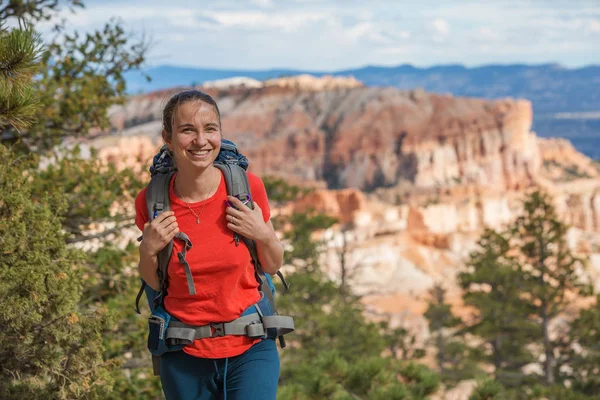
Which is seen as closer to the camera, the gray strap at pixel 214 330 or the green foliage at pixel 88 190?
the gray strap at pixel 214 330

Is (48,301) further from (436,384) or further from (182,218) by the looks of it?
(436,384)

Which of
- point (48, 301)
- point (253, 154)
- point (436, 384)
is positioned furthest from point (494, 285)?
point (253, 154)

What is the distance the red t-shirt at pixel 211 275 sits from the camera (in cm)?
268

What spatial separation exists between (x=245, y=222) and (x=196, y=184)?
9.2 inches

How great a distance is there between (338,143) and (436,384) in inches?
3636

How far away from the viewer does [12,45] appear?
276cm

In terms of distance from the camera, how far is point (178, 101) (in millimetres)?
2732

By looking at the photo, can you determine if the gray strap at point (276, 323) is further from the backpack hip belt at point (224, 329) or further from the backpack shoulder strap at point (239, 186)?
the backpack shoulder strap at point (239, 186)

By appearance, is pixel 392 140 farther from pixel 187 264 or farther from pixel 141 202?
pixel 187 264

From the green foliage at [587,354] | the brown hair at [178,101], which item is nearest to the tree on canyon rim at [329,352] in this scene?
→ the brown hair at [178,101]

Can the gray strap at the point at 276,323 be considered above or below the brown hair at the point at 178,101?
below

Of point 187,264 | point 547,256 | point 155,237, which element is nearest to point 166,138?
point 155,237

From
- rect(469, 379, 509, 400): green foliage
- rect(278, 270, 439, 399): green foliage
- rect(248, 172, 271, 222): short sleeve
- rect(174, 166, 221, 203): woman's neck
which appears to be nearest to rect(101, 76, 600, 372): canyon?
rect(278, 270, 439, 399): green foliage

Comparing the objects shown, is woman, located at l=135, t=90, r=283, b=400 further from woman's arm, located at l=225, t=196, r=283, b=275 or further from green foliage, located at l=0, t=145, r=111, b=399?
green foliage, located at l=0, t=145, r=111, b=399
